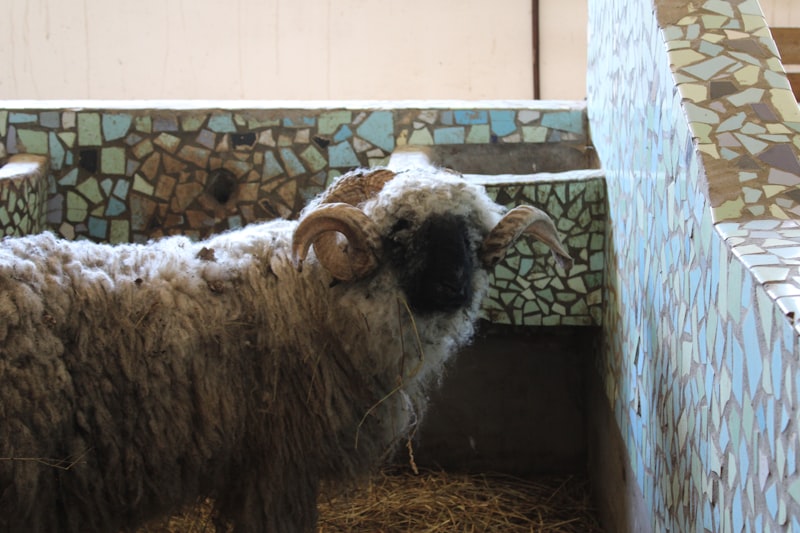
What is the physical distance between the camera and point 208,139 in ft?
16.7

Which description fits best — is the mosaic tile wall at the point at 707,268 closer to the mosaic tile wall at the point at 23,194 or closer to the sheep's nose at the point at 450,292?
the sheep's nose at the point at 450,292

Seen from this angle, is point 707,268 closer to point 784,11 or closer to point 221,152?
point 221,152

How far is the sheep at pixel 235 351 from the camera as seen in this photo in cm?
260

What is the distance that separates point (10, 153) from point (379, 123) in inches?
85.2

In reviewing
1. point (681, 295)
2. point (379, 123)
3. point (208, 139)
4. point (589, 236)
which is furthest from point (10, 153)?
point (681, 295)

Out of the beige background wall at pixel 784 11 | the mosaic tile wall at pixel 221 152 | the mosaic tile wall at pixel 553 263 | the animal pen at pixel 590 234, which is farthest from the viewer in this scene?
the beige background wall at pixel 784 11

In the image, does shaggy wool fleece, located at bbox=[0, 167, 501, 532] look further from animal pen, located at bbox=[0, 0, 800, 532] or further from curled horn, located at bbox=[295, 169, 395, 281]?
animal pen, located at bbox=[0, 0, 800, 532]

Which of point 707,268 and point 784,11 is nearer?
point 707,268

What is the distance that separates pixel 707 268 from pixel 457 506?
8.19 feet

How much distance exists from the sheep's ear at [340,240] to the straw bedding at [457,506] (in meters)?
1.52

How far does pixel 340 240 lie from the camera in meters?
2.84

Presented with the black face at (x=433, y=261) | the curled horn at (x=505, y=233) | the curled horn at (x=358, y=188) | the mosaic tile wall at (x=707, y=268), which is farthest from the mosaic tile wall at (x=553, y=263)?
the black face at (x=433, y=261)

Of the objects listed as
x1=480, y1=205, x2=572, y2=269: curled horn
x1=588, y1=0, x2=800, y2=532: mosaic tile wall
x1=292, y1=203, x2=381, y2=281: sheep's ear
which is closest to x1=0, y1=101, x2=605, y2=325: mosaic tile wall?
x1=588, y1=0, x2=800, y2=532: mosaic tile wall

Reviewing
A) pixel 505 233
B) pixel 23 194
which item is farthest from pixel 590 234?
pixel 23 194
